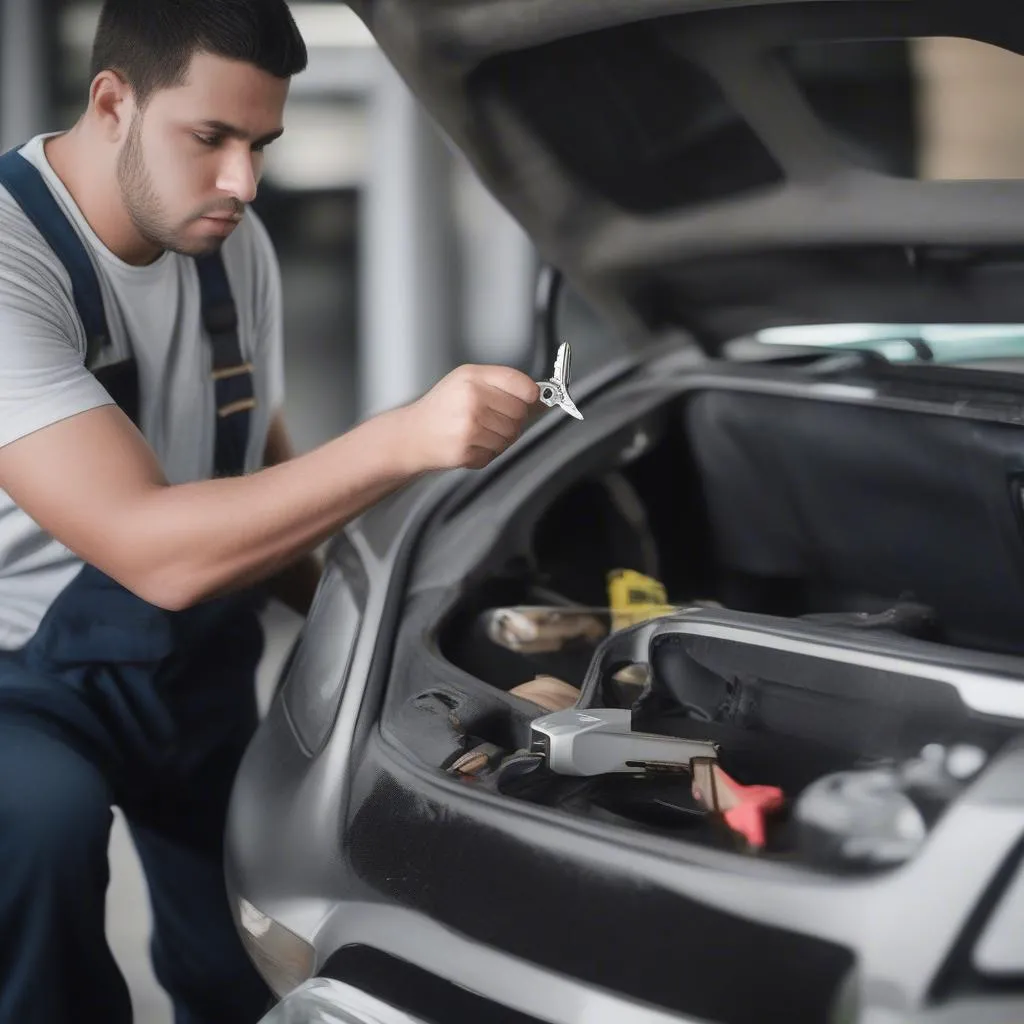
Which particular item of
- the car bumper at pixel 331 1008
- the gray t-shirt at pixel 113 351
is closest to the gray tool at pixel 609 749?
the car bumper at pixel 331 1008

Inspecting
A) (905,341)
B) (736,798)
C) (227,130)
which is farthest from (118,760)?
(905,341)

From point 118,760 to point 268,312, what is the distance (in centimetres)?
57

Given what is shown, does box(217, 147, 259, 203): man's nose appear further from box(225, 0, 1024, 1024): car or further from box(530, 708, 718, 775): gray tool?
box(530, 708, 718, 775): gray tool

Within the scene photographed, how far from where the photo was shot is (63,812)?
120cm

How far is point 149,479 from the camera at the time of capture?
3.84 feet

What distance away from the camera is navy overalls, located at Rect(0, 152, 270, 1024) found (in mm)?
1207

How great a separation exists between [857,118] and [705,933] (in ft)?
2.95

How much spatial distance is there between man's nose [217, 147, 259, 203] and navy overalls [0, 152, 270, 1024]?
0.16m

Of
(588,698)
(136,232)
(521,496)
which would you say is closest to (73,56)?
(136,232)

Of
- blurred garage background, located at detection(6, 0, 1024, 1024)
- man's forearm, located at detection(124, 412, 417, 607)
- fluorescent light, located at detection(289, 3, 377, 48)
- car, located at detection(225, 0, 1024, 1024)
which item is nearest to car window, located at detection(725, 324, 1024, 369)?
car, located at detection(225, 0, 1024, 1024)

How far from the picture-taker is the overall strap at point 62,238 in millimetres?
1299

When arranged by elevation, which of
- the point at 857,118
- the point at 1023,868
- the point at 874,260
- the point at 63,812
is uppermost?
the point at 857,118

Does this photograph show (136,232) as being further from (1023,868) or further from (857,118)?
(1023,868)

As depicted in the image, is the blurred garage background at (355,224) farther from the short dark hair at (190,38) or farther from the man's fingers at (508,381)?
the man's fingers at (508,381)
